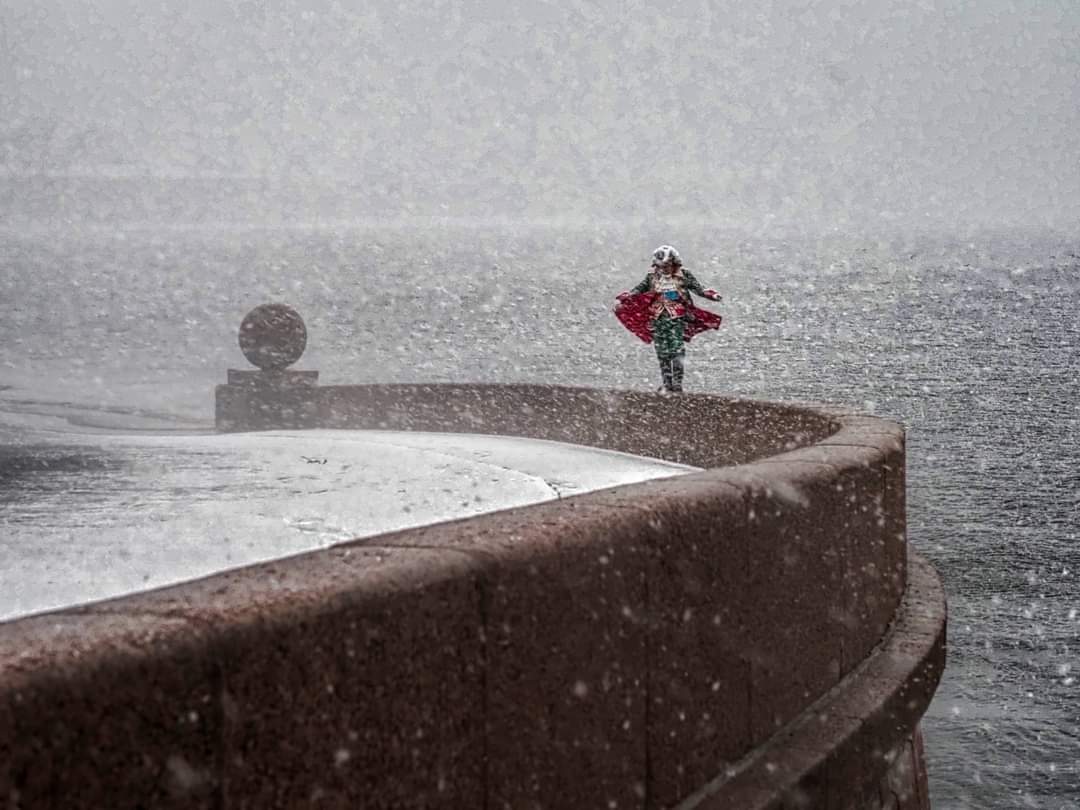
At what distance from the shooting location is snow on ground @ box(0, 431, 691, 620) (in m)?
5.84

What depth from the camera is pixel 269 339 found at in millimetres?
15062

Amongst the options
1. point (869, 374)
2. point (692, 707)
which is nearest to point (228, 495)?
point (692, 707)

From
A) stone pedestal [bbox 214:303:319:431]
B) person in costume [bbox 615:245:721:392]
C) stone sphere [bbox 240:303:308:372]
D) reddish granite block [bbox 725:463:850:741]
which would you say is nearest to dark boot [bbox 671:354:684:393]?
person in costume [bbox 615:245:721:392]

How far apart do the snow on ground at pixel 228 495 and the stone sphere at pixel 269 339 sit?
9.62 feet

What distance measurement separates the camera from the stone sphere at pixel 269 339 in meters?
15.0

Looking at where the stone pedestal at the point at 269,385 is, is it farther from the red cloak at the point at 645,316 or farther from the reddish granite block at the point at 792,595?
the reddish granite block at the point at 792,595

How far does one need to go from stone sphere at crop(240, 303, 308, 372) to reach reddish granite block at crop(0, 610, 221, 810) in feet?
42.3

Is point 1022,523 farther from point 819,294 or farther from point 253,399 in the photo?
point 819,294

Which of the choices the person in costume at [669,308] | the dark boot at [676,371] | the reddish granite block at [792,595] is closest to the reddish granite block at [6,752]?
the reddish granite block at [792,595]

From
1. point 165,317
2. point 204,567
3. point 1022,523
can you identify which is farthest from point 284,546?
point 165,317

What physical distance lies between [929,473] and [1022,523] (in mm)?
6027

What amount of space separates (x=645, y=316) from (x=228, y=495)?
196 inches

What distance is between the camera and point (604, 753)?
3.37m

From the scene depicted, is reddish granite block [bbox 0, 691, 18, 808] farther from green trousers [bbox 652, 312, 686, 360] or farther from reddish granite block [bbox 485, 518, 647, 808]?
green trousers [bbox 652, 312, 686, 360]
